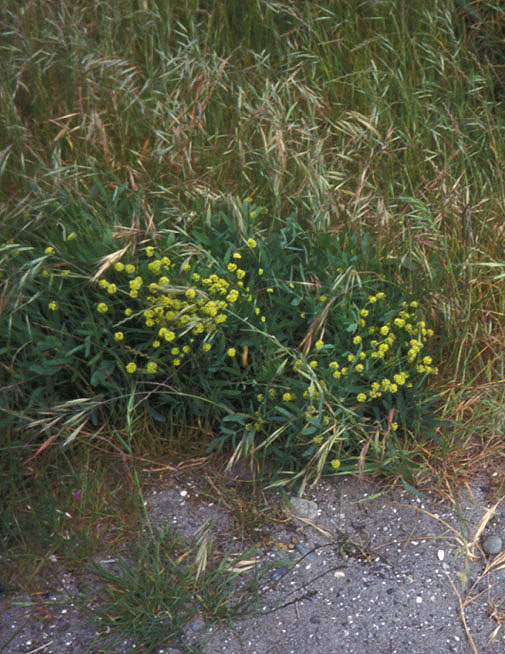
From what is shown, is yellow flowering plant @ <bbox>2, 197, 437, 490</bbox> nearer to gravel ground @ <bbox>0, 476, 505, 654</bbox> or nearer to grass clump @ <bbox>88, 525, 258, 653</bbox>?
gravel ground @ <bbox>0, 476, 505, 654</bbox>

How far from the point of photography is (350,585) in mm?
2193

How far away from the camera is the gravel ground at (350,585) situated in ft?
6.73

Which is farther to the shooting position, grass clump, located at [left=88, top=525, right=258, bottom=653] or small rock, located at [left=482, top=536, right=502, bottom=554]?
small rock, located at [left=482, top=536, right=502, bottom=554]

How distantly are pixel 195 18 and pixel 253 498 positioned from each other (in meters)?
2.45

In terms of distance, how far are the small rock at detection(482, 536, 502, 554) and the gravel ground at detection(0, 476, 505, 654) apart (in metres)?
0.01

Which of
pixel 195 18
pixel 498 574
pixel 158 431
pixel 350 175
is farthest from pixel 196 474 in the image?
pixel 195 18

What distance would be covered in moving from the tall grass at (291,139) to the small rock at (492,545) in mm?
264

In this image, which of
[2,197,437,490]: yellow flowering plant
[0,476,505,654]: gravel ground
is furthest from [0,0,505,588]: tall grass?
[0,476,505,654]: gravel ground

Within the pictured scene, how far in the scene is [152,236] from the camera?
2.46m

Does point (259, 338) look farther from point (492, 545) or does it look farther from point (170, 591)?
point (492, 545)

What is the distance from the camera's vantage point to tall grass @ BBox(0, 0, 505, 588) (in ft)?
8.52

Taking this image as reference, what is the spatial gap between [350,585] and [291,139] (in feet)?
5.23

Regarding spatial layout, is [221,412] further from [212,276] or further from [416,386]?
[416,386]

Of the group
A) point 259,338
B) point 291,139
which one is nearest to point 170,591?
point 259,338
